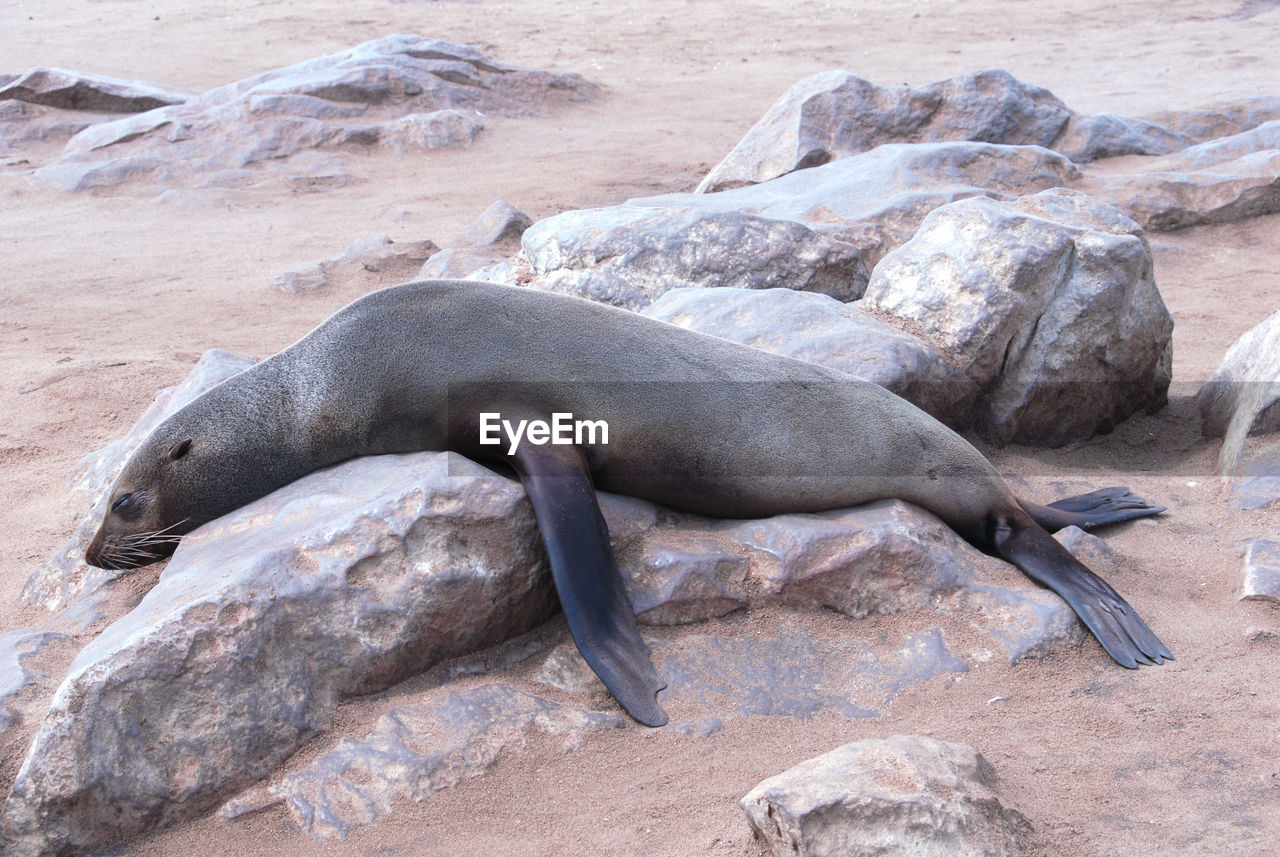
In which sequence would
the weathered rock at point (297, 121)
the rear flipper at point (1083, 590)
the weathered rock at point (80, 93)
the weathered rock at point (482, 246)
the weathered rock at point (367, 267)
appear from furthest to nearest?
1. the weathered rock at point (80, 93)
2. the weathered rock at point (297, 121)
3. the weathered rock at point (367, 267)
4. the weathered rock at point (482, 246)
5. the rear flipper at point (1083, 590)

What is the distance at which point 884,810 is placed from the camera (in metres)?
2.03

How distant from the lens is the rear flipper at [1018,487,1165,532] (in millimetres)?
3959

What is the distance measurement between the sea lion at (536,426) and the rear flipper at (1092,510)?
342 mm

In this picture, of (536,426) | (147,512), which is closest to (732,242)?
(536,426)

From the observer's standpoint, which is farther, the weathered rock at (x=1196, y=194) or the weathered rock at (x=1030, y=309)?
the weathered rock at (x=1196, y=194)

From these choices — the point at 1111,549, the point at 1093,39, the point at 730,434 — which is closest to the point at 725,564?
the point at 730,434

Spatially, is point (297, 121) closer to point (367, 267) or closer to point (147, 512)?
point (367, 267)

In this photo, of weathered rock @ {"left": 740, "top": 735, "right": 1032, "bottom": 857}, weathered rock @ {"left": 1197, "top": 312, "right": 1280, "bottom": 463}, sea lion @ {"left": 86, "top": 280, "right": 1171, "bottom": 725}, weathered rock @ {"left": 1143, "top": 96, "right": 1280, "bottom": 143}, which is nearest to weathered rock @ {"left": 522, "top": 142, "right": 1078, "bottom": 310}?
sea lion @ {"left": 86, "top": 280, "right": 1171, "bottom": 725}

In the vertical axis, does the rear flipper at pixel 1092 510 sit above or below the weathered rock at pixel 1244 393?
below

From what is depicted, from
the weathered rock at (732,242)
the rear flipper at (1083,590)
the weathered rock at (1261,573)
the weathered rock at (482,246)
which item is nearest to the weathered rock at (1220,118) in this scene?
the weathered rock at (732,242)

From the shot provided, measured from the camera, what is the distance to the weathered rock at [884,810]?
2025 millimetres

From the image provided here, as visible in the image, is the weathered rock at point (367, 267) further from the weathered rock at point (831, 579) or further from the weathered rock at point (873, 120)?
the weathered rock at point (831, 579)

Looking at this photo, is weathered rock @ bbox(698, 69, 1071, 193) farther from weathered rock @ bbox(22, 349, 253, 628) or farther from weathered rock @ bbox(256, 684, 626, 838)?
weathered rock @ bbox(256, 684, 626, 838)

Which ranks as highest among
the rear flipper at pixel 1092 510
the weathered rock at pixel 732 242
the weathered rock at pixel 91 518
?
the weathered rock at pixel 732 242
